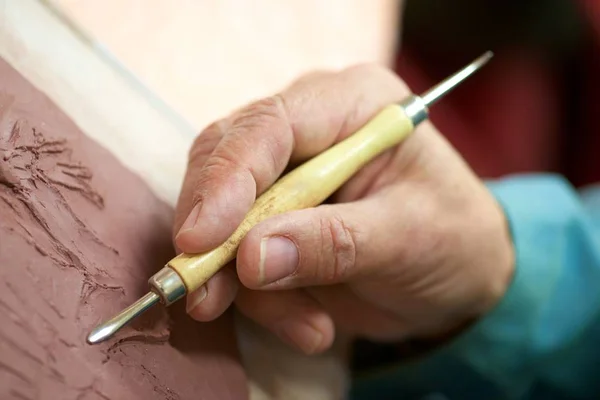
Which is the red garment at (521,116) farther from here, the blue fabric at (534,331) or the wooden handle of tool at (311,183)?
the wooden handle of tool at (311,183)

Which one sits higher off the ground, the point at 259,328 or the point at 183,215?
the point at 183,215

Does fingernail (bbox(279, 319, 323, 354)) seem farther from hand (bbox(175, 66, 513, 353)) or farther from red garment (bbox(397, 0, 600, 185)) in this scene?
red garment (bbox(397, 0, 600, 185))

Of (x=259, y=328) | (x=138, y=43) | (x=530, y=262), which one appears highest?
(x=138, y=43)

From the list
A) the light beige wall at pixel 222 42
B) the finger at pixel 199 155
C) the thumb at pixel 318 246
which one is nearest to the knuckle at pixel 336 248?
the thumb at pixel 318 246

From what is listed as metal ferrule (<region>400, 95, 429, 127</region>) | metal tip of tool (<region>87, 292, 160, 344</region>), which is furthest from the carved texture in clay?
metal ferrule (<region>400, 95, 429, 127</region>)

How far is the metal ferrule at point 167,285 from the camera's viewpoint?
1.24 feet

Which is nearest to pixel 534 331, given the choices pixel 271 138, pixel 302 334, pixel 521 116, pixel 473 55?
pixel 302 334

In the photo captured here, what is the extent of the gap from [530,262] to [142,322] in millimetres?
485

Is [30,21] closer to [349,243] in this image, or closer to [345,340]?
[349,243]

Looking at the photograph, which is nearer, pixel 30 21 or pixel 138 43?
pixel 30 21

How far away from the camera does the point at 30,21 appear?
52 cm

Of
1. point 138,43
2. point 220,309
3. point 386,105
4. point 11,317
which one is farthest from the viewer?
point 138,43

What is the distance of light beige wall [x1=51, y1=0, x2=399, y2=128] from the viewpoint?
662mm

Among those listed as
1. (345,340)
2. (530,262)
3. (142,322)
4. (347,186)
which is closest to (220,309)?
(142,322)
